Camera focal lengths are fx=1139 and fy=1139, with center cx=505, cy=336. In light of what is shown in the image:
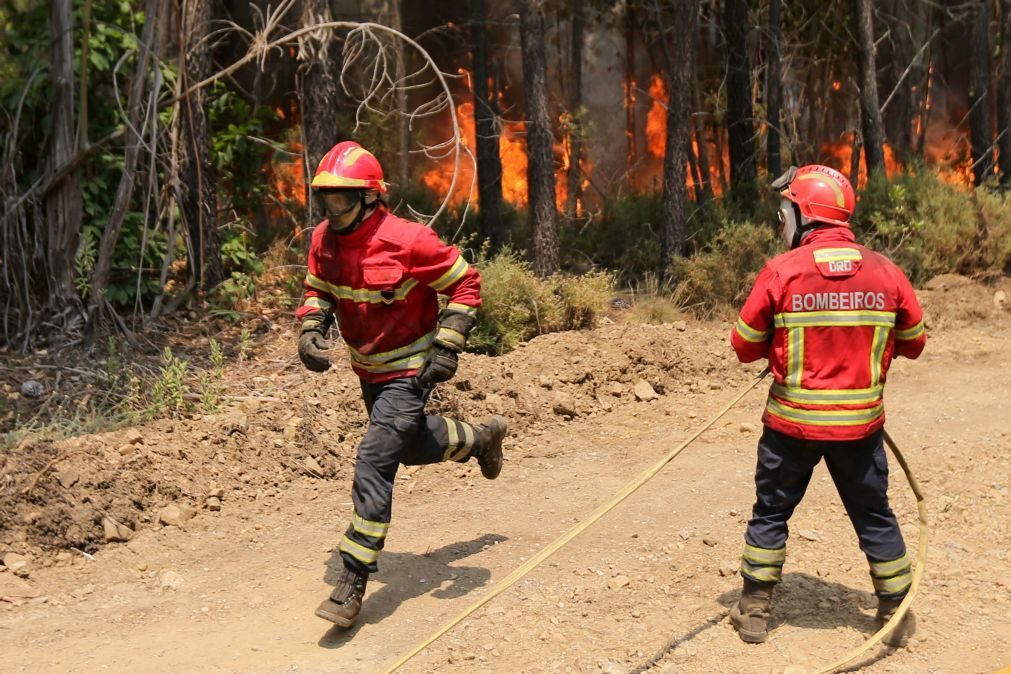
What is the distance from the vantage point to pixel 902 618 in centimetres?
461

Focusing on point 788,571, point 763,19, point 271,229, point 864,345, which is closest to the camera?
point 864,345

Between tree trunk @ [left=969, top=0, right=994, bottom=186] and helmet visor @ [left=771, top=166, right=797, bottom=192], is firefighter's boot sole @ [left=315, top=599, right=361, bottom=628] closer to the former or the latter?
helmet visor @ [left=771, top=166, right=797, bottom=192]

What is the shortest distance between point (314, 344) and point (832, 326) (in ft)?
7.59

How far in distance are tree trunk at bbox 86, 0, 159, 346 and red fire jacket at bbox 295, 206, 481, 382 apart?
4370mm

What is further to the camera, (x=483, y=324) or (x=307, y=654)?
(x=483, y=324)

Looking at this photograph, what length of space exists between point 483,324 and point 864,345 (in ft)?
16.2

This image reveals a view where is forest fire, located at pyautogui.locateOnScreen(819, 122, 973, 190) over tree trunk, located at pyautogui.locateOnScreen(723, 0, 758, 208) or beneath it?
beneath

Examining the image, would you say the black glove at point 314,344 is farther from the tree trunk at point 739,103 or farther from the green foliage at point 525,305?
the tree trunk at point 739,103

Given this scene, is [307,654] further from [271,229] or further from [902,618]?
[271,229]

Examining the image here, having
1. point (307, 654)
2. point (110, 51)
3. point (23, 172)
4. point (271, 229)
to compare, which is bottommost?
point (307, 654)

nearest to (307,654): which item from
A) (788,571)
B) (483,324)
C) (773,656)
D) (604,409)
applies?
(773,656)

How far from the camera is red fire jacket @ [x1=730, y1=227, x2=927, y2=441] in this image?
4.31m

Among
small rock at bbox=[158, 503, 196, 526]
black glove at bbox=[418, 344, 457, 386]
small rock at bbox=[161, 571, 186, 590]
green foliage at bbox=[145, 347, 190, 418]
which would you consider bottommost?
small rock at bbox=[161, 571, 186, 590]

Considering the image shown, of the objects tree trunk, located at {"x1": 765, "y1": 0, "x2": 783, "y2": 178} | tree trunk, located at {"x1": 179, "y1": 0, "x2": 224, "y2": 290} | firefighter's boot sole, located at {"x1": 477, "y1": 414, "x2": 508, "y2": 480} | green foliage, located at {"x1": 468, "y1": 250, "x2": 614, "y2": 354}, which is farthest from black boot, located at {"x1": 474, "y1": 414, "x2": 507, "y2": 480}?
tree trunk, located at {"x1": 765, "y1": 0, "x2": 783, "y2": 178}
